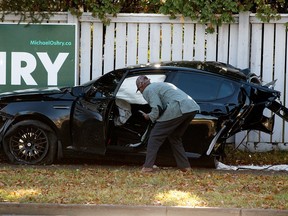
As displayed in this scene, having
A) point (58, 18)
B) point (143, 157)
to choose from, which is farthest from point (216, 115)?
point (58, 18)

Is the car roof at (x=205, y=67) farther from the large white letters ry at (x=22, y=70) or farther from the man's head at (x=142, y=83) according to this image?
the large white letters ry at (x=22, y=70)

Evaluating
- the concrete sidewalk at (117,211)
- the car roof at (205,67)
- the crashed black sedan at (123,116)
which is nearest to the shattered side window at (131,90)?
the crashed black sedan at (123,116)

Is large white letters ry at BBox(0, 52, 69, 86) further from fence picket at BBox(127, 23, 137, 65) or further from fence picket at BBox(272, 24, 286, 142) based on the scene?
fence picket at BBox(272, 24, 286, 142)

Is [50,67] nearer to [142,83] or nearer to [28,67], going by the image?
[28,67]

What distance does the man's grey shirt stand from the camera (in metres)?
11.8

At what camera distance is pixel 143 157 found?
1261cm

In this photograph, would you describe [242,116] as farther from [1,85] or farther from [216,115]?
[1,85]

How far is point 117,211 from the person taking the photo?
9461 mm

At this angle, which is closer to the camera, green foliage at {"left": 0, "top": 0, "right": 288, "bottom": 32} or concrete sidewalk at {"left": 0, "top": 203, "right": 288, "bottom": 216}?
concrete sidewalk at {"left": 0, "top": 203, "right": 288, "bottom": 216}

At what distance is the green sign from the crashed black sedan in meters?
2.09

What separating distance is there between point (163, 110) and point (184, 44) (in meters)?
3.35

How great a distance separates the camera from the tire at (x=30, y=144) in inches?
502

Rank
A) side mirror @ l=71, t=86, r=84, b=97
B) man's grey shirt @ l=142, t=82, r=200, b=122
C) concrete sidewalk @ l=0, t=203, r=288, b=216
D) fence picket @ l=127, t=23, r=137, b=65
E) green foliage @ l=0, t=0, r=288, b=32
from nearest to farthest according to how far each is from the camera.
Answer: concrete sidewalk @ l=0, t=203, r=288, b=216 < man's grey shirt @ l=142, t=82, r=200, b=122 < side mirror @ l=71, t=86, r=84, b=97 < green foliage @ l=0, t=0, r=288, b=32 < fence picket @ l=127, t=23, r=137, b=65

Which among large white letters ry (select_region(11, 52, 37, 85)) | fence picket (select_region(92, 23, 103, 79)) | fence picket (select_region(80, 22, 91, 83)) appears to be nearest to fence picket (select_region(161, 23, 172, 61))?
fence picket (select_region(92, 23, 103, 79))
